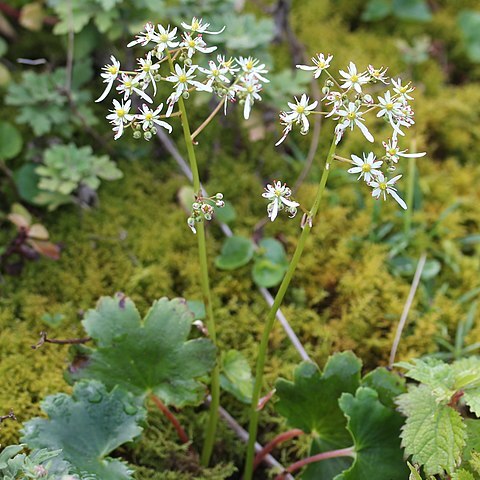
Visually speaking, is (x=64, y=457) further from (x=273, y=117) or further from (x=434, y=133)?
(x=434, y=133)

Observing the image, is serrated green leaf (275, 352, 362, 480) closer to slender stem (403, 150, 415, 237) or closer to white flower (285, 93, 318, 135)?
white flower (285, 93, 318, 135)

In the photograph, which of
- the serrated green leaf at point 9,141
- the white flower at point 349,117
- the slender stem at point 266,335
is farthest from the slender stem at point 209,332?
the serrated green leaf at point 9,141

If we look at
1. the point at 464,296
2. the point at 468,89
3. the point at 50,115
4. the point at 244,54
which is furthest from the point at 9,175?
the point at 468,89

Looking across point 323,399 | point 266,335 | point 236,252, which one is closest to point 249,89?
point 266,335

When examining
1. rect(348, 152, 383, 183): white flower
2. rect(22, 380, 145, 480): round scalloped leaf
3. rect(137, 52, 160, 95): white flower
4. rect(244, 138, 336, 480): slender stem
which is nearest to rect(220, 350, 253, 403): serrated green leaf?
rect(244, 138, 336, 480): slender stem

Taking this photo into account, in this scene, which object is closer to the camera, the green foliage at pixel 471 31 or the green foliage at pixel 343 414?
the green foliage at pixel 343 414

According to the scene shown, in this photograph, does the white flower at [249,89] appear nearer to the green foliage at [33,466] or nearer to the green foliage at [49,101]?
the green foliage at [33,466]
